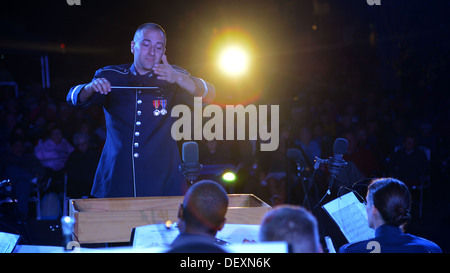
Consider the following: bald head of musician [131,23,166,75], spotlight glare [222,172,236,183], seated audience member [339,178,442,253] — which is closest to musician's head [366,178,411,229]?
seated audience member [339,178,442,253]

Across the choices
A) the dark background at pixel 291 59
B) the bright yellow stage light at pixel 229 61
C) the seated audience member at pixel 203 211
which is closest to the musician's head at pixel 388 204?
the seated audience member at pixel 203 211

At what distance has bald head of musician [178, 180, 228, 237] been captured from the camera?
6.46 feet

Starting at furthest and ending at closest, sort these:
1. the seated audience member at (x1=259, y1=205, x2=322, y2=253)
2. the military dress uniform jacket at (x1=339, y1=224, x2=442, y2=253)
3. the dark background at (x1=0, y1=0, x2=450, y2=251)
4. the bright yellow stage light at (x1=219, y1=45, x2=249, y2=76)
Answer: the bright yellow stage light at (x1=219, y1=45, x2=249, y2=76)
the dark background at (x1=0, y1=0, x2=450, y2=251)
the military dress uniform jacket at (x1=339, y1=224, x2=442, y2=253)
the seated audience member at (x1=259, y1=205, x2=322, y2=253)

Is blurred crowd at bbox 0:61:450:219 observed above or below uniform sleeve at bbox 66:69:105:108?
below

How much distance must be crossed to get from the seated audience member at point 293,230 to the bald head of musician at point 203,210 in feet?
1.17

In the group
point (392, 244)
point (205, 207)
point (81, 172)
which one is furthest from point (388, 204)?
point (81, 172)

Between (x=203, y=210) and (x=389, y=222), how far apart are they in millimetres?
964

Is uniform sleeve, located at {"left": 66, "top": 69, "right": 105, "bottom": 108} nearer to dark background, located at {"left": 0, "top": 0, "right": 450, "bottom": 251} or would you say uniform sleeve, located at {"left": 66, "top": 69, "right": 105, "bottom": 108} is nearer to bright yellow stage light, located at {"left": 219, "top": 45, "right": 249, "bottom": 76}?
dark background, located at {"left": 0, "top": 0, "right": 450, "bottom": 251}

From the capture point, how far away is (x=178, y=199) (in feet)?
9.39

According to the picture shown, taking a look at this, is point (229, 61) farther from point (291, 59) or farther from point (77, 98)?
point (291, 59)

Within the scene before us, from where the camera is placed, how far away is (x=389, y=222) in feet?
7.84

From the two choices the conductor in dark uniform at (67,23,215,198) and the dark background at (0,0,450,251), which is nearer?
the conductor in dark uniform at (67,23,215,198)

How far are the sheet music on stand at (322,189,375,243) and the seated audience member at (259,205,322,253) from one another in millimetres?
954
